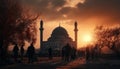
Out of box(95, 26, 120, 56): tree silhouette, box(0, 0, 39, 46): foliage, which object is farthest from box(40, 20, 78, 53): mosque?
box(0, 0, 39, 46): foliage

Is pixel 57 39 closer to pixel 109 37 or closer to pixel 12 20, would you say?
pixel 109 37

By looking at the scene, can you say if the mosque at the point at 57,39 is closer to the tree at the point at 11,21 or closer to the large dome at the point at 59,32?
the large dome at the point at 59,32

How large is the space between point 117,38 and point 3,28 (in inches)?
2632

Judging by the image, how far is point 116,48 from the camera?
97.5m

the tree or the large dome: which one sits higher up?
the large dome

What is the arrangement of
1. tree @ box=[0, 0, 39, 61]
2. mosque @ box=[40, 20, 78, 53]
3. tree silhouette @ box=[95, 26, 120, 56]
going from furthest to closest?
1. mosque @ box=[40, 20, 78, 53]
2. tree silhouette @ box=[95, 26, 120, 56]
3. tree @ box=[0, 0, 39, 61]

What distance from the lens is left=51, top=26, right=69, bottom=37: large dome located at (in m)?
175

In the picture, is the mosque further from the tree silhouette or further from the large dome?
the tree silhouette

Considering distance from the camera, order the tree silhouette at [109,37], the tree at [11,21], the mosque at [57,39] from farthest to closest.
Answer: the mosque at [57,39] < the tree silhouette at [109,37] < the tree at [11,21]

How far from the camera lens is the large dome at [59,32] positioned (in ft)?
575

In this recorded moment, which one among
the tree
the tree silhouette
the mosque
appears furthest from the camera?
the mosque

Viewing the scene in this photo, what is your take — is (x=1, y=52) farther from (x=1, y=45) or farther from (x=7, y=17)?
(x=7, y=17)

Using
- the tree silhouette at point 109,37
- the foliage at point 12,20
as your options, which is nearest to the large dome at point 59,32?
the tree silhouette at point 109,37

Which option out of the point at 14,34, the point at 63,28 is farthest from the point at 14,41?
the point at 63,28
